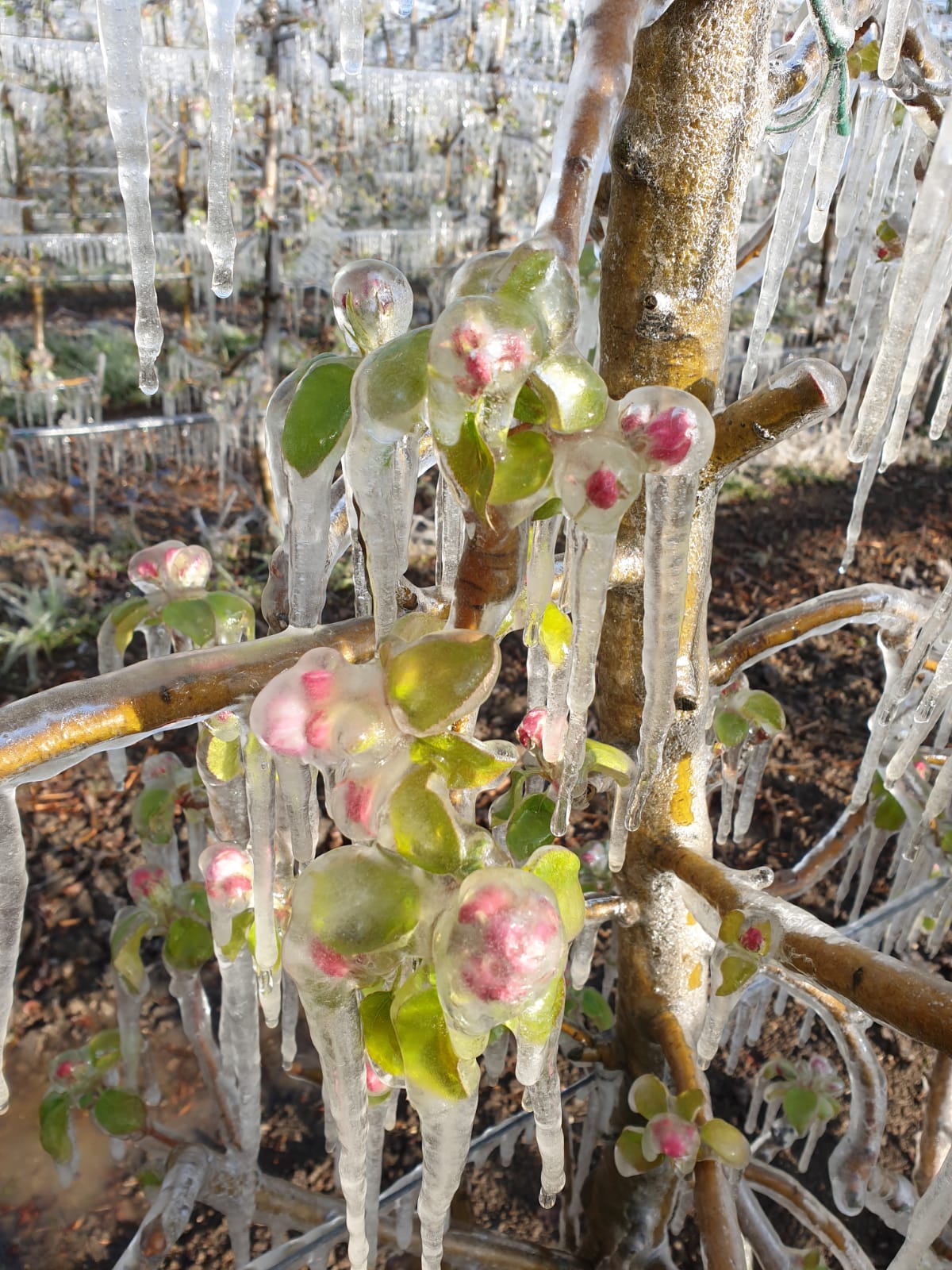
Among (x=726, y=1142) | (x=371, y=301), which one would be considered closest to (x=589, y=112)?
(x=371, y=301)

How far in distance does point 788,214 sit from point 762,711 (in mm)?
405

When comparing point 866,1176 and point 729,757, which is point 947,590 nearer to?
point 729,757

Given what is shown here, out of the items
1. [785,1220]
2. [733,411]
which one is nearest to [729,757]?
[733,411]

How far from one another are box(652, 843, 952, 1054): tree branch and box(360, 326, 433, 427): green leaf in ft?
1.18

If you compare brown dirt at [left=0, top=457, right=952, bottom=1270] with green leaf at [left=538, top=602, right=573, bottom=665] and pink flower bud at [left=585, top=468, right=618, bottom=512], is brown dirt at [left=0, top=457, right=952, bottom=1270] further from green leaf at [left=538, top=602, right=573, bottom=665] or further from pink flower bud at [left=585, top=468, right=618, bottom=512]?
pink flower bud at [left=585, top=468, right=618, bottom=512]

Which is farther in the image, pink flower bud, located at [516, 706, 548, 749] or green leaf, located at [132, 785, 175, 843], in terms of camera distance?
green leaf, located at [132, 785, 175, 843]

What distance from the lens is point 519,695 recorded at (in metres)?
2.83

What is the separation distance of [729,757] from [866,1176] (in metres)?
0.40

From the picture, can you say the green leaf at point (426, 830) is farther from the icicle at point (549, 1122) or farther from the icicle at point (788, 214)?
the icicle at point (788, 214)

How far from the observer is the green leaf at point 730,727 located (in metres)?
0.79

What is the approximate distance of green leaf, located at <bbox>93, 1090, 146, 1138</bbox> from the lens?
973 millimetres

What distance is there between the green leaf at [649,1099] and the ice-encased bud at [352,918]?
0.51 meters

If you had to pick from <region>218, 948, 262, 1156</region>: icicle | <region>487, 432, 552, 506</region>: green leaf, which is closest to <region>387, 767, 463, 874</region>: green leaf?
<region>487, 432, 552, 506</region>: green leaf

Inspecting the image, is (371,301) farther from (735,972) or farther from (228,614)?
(735,972)
